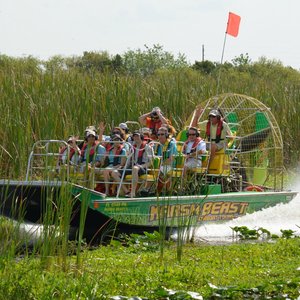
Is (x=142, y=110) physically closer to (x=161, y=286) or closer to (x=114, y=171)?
(x=114, y=171)

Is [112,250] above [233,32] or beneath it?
beneath

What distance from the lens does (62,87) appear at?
2073 centimetres

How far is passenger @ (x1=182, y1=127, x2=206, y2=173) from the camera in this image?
656 inches

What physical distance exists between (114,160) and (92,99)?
16.5 ft

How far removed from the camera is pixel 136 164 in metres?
16.0

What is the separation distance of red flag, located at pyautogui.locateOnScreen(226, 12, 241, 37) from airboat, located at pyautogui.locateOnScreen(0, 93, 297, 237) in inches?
48.4

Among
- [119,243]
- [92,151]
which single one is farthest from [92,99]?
[119,243]

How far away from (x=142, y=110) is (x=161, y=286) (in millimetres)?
12771

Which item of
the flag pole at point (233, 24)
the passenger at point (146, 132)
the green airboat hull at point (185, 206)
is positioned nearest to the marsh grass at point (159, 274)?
the green airboat hull at point (185, 206)

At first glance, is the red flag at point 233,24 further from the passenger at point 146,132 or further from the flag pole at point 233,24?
the passenger at point 146,132

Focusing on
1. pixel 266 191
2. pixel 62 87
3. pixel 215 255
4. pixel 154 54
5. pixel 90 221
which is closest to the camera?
pixel 215 255

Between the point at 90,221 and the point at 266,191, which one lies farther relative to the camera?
the point at 266,191

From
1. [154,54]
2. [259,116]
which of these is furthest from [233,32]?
[154,54]

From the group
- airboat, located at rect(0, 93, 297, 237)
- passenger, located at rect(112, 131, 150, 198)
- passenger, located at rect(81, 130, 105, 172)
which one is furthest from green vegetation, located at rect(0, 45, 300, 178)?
passenger, located at rect(112, 131, 150, 198)
